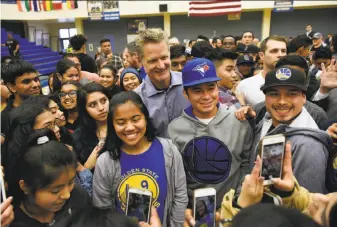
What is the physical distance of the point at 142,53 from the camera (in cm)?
232

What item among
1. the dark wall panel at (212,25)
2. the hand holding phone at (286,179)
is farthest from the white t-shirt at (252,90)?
the dark wall panel at (212,25)

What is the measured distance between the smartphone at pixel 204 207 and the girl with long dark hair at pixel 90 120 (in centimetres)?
120

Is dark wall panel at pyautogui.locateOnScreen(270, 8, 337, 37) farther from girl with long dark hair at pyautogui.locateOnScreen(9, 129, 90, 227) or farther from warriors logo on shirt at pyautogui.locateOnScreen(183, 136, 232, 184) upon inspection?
girl with long dark hair at pyautogui.locateOnScreen(9, 129, 90, 227)

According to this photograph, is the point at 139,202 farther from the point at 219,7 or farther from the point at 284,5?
the point at 284,5

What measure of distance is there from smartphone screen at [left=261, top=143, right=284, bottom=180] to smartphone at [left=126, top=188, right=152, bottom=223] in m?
0.56

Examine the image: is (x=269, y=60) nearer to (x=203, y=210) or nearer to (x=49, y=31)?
(x=203, y=210)

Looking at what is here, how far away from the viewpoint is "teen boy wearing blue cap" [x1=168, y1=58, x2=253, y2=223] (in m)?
1.81

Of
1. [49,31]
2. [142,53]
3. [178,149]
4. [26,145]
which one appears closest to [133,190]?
[178,149]

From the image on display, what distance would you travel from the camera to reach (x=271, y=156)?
1.37 metres

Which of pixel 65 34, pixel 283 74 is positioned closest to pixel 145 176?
pixel 283 74

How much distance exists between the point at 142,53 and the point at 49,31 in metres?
19.0

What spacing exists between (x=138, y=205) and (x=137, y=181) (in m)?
0.36

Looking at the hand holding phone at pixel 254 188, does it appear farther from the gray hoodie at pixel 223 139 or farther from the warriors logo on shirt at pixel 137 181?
the warriors logo on shirt at pixel 137 181

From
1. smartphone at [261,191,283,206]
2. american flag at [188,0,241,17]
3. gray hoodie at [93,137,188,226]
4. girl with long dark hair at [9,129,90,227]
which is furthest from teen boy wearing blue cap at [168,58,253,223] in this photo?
american flag at [188,0,241,17]
